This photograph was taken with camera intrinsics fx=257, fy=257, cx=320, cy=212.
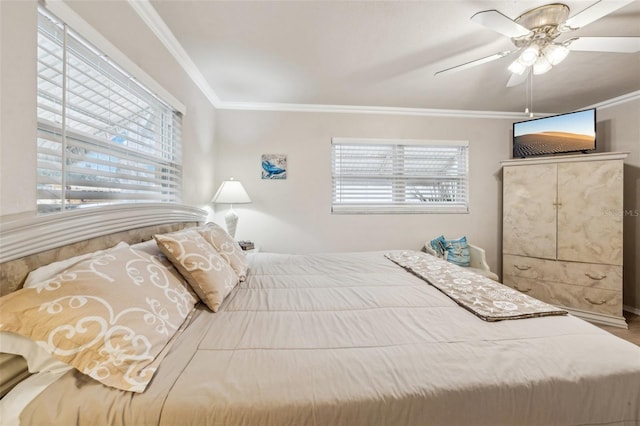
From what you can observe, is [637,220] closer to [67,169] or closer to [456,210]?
[456,210]

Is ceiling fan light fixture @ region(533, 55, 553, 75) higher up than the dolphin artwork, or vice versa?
ceiling fan light fixture @ region(533, 55, 553, 75)

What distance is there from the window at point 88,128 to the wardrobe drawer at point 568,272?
377 centimetres

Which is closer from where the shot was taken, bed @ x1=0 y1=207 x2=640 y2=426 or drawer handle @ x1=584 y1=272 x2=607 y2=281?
bed @ x1=0 y1=207 x2=640 y2=426

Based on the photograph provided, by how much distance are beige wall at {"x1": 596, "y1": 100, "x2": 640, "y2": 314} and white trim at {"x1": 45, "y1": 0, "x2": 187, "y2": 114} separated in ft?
15.2

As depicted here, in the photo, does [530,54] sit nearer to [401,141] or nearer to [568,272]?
[401,141]

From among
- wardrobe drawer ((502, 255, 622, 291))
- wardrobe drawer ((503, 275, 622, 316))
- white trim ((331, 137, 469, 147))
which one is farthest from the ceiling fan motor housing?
wardrobe drawer ((503, 275, 622, 316))

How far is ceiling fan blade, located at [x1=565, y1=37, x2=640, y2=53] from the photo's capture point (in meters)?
1.47

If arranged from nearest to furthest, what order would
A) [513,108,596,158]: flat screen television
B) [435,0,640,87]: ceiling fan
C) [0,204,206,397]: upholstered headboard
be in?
[0,204,206,397]: upholstered headboard, [435,0,640,87]: ceiling fan, [513,108,596,158]: flat screen television

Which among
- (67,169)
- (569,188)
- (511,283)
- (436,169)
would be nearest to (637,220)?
(569,188)

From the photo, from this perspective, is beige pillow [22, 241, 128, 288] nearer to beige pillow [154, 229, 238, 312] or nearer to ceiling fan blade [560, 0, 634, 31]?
beige pillow [154, 229, 238, 312]

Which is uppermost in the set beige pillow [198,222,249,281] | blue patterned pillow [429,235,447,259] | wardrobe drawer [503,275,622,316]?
beige pillow [198,222,249,281]

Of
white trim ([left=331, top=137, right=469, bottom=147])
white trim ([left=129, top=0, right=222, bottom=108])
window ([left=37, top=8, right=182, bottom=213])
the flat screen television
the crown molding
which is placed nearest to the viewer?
window ([left=37, top=8, right=182, bottom=213])

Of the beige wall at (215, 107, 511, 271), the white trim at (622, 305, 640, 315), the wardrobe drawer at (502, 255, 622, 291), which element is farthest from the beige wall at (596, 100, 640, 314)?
the beige wall at (215, 107, 511, 271)

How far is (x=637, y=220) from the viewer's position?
2820 millimetres
